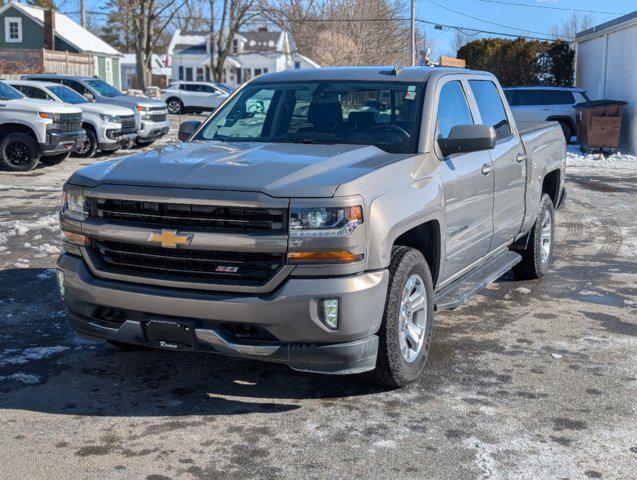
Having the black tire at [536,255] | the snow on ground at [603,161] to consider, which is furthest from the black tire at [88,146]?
the black tire at [536,255]

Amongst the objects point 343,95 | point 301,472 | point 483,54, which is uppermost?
point 483,54

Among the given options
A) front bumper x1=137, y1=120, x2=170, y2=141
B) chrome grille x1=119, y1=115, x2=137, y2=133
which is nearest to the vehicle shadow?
chrome grille x1=119, y1=115, x2=137, y2=133

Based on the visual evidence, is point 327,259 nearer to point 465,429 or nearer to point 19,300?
point 465,429

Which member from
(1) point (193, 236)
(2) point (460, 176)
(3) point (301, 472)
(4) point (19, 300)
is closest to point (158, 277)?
(1) point (193, 236)

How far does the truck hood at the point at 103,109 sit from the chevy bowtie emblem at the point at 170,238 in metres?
14.7

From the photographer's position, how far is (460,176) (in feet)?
17.8

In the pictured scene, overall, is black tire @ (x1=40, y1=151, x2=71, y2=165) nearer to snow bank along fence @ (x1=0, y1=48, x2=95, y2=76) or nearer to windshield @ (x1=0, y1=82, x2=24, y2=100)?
windshield @ (x1=0, y1=82, x2=24, y2=100)

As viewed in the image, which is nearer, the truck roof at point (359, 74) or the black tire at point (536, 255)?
the truck roof at point (359, 74)

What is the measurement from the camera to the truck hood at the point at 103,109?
18219 millimetres

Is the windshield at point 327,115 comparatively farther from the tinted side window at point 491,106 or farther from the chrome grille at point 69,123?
the chrome grille at point 69,123

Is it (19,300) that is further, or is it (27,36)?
(27,36)

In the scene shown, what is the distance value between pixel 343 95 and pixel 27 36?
1939 inches

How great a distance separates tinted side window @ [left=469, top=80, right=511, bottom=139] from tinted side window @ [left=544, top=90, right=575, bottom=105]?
17259mm

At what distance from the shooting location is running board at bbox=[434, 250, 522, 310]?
5.32 meters
